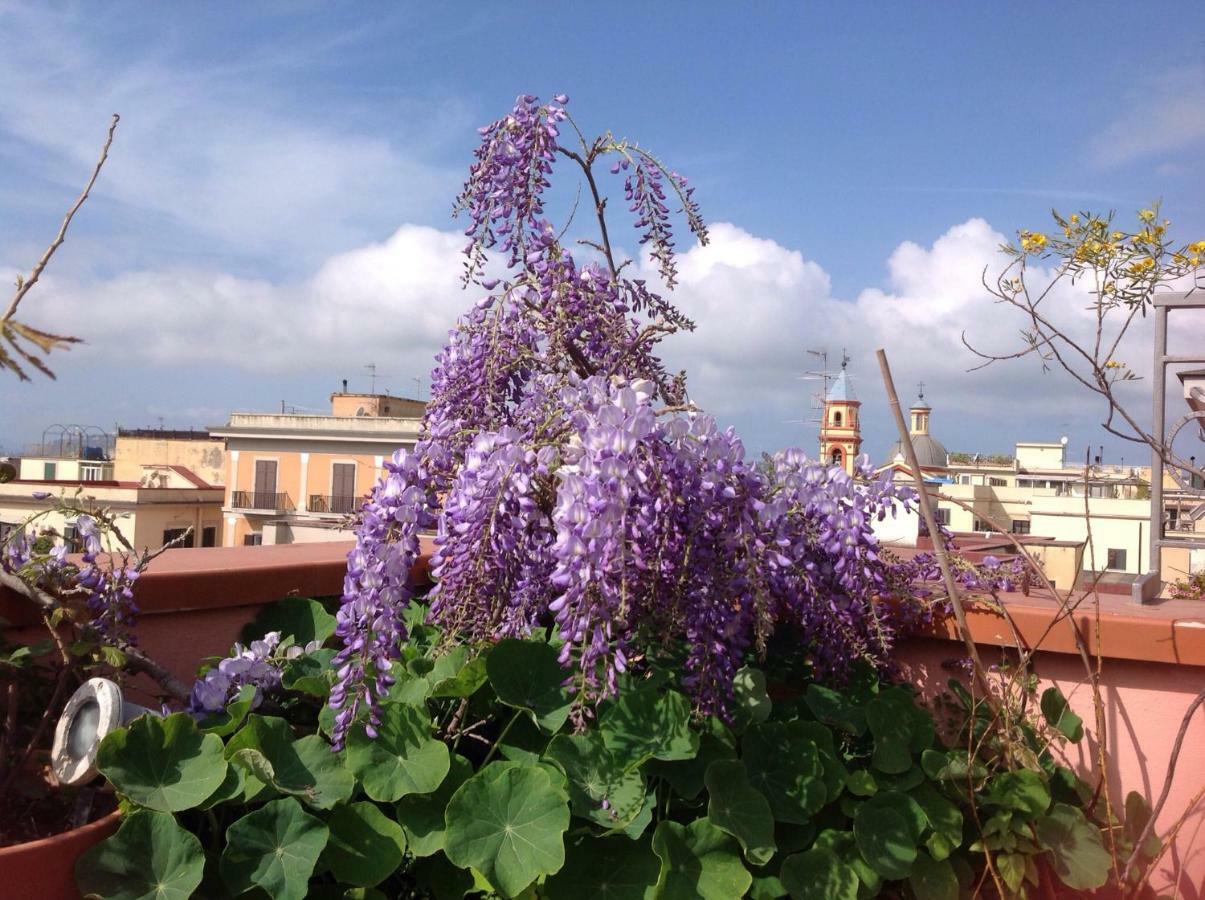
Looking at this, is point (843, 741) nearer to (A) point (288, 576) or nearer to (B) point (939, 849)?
(B) point (939, 849)

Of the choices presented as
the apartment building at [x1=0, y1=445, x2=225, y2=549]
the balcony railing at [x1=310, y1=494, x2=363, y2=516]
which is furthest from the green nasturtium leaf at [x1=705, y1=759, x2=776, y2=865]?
the balcony railing at [x1=310, y1=494, x2=363, y2=516]

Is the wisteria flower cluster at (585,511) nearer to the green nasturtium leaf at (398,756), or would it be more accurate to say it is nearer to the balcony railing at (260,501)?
the green nasturtium leaf at (398,756)

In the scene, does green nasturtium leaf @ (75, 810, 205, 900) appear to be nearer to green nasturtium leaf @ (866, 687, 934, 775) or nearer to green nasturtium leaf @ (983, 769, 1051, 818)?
green nasturtium leaf @ (866, 687, 934, 775)

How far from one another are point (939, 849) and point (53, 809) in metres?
1.48

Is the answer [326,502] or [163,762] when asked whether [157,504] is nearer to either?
[326,502]

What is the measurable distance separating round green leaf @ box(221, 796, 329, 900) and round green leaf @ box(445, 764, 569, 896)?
204 mm

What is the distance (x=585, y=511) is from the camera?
145 cm

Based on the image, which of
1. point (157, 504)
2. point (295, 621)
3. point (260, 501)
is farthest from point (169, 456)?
point (295, 621)

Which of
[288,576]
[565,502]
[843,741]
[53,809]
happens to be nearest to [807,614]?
[843,741]

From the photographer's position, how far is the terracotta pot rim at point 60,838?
1.34m

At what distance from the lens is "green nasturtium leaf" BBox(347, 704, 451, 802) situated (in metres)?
1.55

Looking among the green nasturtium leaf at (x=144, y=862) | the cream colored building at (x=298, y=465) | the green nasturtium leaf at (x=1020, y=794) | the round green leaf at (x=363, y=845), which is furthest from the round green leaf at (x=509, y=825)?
the cream colored building at (x=298, y=465)

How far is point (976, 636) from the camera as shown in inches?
76.7

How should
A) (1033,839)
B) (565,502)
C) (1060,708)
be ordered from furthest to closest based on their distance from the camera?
(1060,708) → (1033,839) → (565,502)
